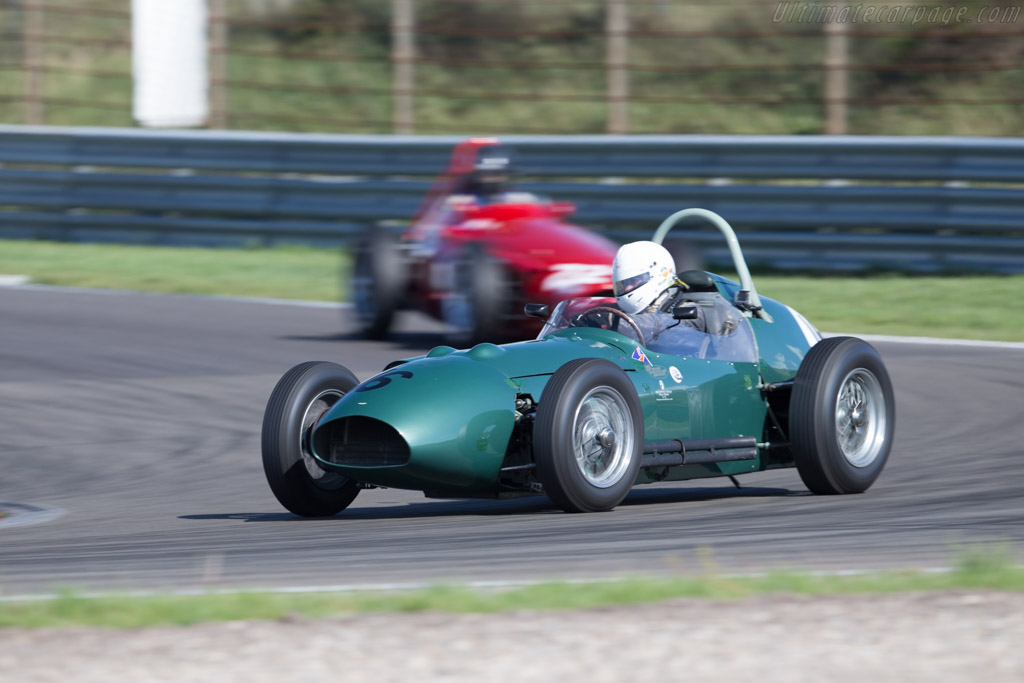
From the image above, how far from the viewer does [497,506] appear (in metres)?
7.34

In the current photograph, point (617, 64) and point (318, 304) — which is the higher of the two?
point (617, 64)

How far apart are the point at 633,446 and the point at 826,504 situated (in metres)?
0.98

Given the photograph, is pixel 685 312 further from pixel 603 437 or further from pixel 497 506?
pixel 497 506

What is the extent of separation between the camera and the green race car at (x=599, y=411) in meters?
6.32

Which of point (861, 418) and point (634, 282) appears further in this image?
point (861, 418)

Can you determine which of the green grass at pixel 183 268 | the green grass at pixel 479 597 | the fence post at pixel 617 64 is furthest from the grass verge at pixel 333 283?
the green grass at pixel 479 597

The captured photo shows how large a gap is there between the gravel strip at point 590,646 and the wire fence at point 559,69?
12.8 meters

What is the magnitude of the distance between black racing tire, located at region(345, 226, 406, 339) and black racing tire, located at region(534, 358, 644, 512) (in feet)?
21.7

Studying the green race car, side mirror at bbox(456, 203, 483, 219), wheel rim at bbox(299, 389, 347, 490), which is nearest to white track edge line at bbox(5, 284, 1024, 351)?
side mirror at bbox(456, 203, 483, 219)

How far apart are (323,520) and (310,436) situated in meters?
0.41

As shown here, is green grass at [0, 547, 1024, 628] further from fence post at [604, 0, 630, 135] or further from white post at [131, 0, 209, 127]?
white post at [131, 0, 209, 127]

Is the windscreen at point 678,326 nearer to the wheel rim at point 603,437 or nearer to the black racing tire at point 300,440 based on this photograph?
the wheel rim at point 603,437

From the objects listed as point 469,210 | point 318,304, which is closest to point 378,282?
point 469,210

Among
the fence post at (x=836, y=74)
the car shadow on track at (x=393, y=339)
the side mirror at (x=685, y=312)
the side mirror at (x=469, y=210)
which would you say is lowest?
the car shadow on track at (x=393, y=339)
